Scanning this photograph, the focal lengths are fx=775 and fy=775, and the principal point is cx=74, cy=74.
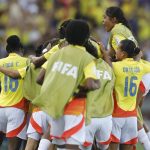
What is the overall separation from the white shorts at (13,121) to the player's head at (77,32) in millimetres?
2428

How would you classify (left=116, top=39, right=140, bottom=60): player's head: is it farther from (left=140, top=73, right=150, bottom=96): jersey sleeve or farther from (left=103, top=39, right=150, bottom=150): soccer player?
(left=140, top=73, right=150, bottom=96): jersey sleeve

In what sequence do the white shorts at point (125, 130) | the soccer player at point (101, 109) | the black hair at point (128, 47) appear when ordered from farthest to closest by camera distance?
1. the white shorts at point (125, 130)
2. the black hair at point (128, 47)
3. the soccer player at point (101, 109)

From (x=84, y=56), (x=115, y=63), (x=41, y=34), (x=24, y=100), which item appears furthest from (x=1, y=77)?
(x=41, y=34)

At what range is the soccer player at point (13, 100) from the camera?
11000mm

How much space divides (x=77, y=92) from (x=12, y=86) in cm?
221

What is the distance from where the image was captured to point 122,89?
10.6 metres

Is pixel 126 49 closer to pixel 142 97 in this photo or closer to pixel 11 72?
pixel 142 97

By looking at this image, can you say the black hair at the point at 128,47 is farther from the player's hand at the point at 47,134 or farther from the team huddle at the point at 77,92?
the player's hand at the point at 47,134

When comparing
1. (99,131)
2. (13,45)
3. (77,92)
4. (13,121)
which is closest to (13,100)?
(13,121)

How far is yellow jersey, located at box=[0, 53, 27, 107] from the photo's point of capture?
10977mm

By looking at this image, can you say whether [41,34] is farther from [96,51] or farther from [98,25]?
[96,51]

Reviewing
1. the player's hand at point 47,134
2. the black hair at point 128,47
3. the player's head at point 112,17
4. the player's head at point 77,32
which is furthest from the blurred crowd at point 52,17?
the player's head at point 77,32

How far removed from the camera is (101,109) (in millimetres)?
9680

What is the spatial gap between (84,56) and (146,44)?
12.3 m
